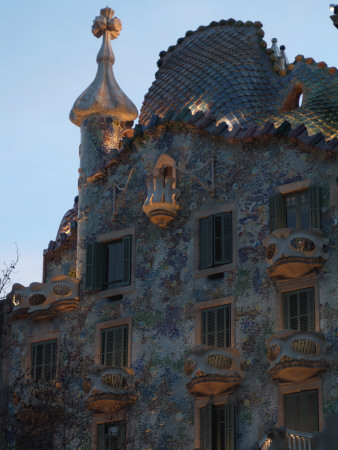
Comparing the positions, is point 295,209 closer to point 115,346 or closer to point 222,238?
point 222,238

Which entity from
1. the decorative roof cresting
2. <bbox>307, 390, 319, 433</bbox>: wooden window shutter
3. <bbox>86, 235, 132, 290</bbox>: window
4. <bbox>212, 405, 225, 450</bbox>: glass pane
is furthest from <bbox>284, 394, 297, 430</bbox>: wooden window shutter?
the decorative roof cresting

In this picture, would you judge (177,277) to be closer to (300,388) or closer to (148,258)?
(148,258)

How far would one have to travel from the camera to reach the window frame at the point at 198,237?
37.1 metres

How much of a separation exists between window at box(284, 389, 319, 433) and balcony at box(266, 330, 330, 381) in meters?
0.44

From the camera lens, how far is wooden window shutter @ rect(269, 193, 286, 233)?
36469 millimetres

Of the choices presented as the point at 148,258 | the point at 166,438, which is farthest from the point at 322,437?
the point at 148,258

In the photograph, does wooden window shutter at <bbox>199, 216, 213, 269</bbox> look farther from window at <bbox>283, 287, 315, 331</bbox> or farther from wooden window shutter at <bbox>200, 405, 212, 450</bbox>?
wooden window shutter at <bbox>200, 405, 212, 450</bbox>

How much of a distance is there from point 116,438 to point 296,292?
243 inches

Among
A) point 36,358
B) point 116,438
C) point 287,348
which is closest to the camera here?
point 287,348

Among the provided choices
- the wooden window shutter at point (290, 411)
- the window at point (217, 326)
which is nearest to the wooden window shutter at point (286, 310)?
the window at point (217, 326)

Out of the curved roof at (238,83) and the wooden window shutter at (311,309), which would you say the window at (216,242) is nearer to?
the wooden window shutter at (311,309)

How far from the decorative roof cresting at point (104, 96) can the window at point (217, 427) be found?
9.96 meters

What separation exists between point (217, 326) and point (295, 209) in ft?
A: 11.8

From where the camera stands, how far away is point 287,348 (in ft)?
113
